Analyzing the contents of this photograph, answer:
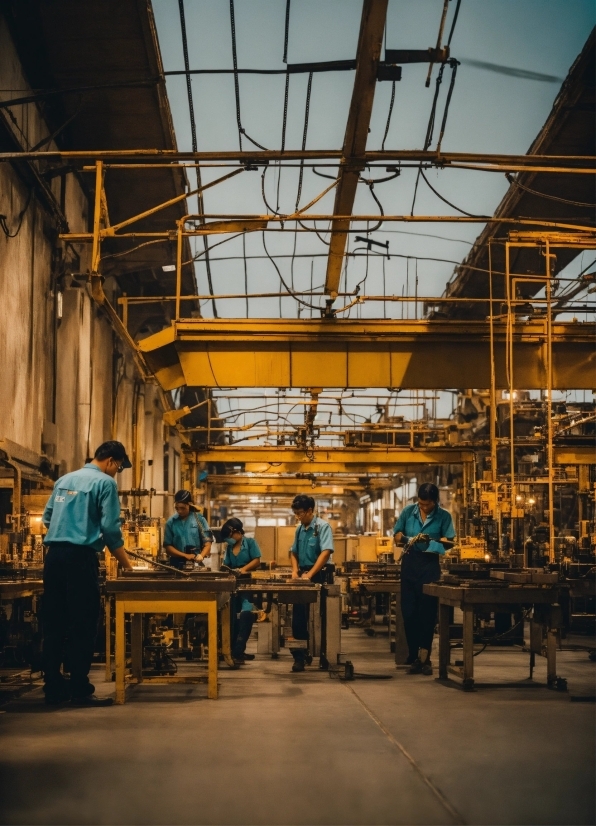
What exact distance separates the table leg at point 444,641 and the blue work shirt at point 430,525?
2.75 ft

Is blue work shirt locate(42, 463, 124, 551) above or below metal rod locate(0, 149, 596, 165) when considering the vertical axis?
below

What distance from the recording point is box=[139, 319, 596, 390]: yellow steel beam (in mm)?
12516

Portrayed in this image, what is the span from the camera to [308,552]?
10.2m

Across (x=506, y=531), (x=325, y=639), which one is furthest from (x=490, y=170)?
(x=506, y=531)

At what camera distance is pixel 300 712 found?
677 cm

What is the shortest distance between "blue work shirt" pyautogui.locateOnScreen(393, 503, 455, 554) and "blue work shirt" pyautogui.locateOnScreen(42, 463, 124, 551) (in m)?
3.18

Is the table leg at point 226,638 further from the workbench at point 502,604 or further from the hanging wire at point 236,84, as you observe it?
the hanging wire at point 236,84

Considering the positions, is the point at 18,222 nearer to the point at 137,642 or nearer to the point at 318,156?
the point at 318,156

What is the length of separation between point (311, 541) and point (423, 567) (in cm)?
130

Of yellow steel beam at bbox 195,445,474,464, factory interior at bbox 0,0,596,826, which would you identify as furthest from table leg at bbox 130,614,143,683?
yellow steel beam at bbox 195,445,474,464

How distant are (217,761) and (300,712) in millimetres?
1770

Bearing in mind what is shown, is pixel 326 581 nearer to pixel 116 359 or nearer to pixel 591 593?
pixel 591 593

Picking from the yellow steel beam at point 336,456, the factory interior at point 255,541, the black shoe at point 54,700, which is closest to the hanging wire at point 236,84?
the factory interior at point 255,541

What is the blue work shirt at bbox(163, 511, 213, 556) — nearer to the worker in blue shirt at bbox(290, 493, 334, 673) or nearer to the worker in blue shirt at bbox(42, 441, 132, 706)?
the worker in blue shirt at bbox(290, 493, 334, 673)
